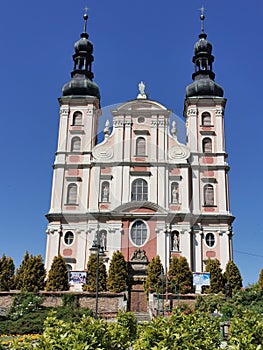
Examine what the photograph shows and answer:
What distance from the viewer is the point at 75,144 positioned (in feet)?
122

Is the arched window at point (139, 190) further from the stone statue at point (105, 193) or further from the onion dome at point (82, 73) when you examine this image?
the onion dome at point (82, 73)

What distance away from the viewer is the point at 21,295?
83.8ft

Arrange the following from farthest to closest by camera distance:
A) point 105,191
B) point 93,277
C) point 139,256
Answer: point 105,191 < point 139,256 < point 93,277

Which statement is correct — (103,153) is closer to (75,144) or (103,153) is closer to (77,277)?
(75,144)

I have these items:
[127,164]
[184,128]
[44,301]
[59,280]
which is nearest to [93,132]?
[127,164]

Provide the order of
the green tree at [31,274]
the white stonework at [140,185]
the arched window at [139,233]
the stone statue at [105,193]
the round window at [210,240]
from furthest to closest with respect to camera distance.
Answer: the stone statue at [105,193]
the round window at [210,240]
the white stonework at [140,185]
the arched window at [139,233]
the green tree at [31,274]

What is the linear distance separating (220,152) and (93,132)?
36.9ft

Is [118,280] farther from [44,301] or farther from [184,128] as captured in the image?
[184,128]

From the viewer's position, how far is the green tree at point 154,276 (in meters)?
29.7

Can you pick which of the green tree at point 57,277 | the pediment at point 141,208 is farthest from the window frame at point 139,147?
the green tree at point 57,277

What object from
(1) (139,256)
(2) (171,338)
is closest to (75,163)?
(1) (139,256)

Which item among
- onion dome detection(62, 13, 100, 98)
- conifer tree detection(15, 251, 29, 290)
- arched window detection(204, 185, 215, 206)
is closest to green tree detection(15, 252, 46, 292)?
conifer tree detection(15, 251, 29, 290)

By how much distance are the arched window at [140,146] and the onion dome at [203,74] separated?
258 inches

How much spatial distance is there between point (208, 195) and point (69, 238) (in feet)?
39.5
